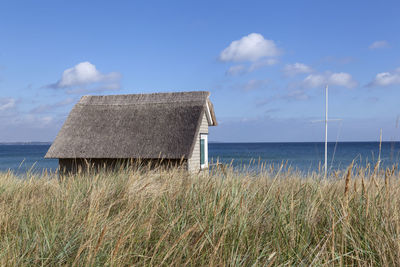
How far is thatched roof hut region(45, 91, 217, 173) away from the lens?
44.7ft

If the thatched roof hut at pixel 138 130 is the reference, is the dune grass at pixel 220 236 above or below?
below

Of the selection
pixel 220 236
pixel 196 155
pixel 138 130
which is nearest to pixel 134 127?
pixel 138 130

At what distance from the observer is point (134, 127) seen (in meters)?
14.8

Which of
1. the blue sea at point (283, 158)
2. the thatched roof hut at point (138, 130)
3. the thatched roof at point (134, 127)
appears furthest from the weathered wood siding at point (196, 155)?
the blue sea at point (283, 158)

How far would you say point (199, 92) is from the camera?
1531 cm

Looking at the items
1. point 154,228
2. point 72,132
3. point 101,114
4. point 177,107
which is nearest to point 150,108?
point 177,107

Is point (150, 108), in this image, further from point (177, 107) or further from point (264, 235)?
point (264, 235)

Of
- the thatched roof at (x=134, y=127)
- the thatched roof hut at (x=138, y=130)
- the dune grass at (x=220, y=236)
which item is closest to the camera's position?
the dune grass at (x=220, y=236)

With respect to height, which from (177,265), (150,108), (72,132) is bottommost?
(177,265)

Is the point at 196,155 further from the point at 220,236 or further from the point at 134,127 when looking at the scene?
the point at 220,236

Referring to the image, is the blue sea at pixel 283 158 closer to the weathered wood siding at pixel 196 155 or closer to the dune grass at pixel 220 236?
the dune grass at pixel 220 236

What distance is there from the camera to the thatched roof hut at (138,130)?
13.6 m

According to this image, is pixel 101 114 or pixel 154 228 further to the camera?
pixel 101 114

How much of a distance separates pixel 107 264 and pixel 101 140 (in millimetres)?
13114
